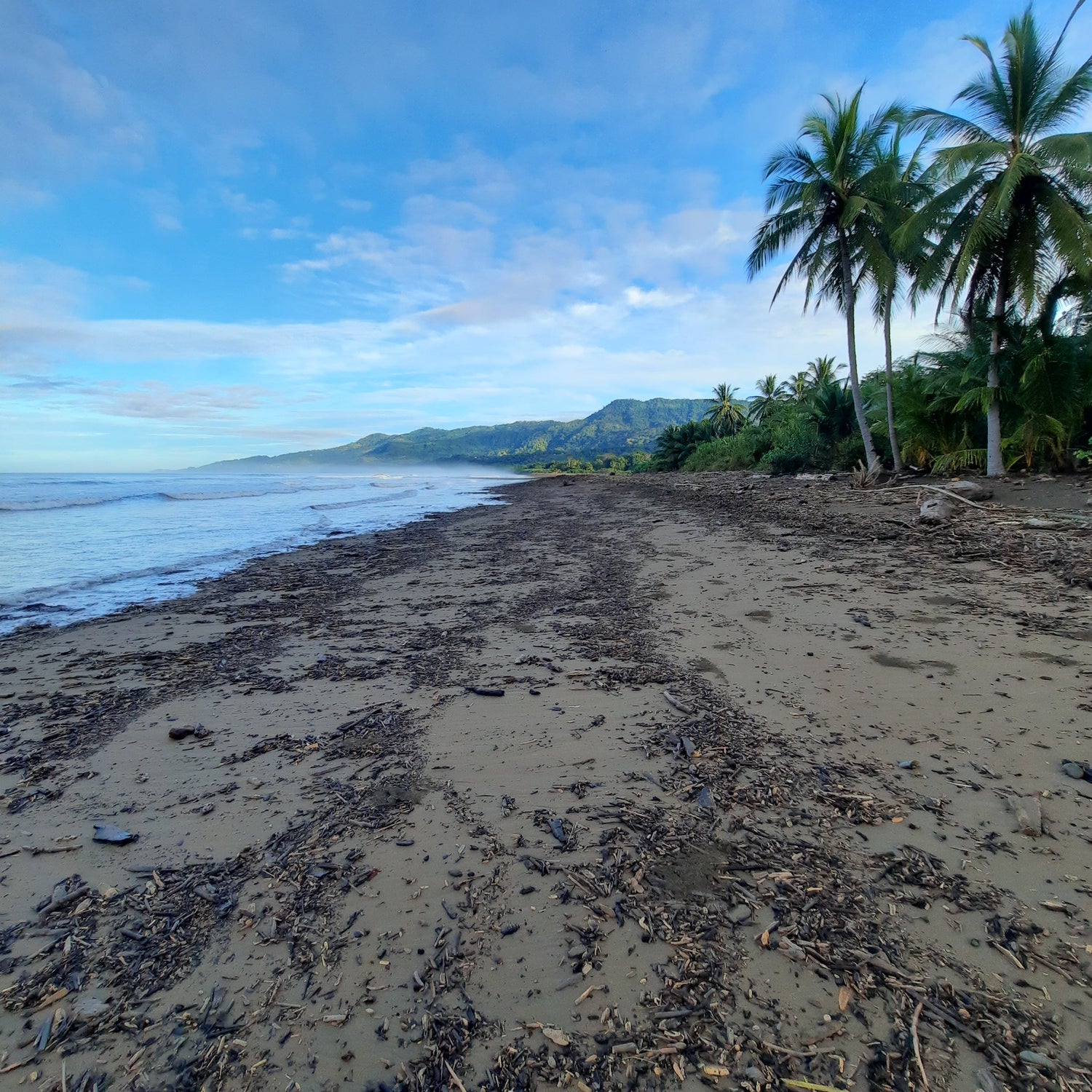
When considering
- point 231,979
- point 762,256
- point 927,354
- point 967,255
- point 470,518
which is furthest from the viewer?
point 762,256

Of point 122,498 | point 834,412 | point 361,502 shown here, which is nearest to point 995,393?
point 834,412

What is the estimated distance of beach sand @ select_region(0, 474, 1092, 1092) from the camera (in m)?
1.55

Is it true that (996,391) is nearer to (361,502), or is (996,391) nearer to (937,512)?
(937,512)

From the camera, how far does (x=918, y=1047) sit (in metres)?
1.48

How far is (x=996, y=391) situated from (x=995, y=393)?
0.20ft

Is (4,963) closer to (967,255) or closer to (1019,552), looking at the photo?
(1019,552)

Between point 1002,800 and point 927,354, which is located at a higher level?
point 927,354

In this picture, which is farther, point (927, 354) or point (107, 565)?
point (927, 354)

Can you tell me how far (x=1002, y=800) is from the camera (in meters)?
2.49

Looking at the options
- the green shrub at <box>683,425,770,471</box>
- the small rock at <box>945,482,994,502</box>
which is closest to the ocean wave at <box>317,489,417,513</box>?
the small rock at <box>945,482,994,502</box>

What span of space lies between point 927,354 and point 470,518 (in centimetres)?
1553

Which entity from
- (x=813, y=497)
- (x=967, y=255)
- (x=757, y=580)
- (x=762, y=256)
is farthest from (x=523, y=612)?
(x=762, y=256)

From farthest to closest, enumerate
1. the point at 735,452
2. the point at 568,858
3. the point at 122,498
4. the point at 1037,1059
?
the point at 735,452
the point at 122,498
the point at 568,858
the point at 1037,1059

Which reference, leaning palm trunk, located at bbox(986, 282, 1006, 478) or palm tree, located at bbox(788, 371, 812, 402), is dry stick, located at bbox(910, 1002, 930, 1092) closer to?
leaning palm trunk, located at bbox(986, 282, 1006, 478)
